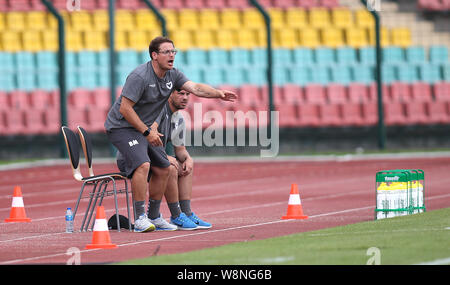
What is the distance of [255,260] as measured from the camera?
859 centimetres

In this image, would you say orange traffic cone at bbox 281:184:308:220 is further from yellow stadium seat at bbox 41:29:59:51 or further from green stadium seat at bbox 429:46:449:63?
yellow stadium seat at bbox 41:29:59:51

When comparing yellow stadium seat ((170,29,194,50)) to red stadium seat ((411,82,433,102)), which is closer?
red stadium seat ((411,82,433,102))

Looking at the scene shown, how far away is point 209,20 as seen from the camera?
33844mm

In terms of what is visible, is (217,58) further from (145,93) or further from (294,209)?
(145,93)

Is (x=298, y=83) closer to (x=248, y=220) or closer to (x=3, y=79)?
(x=3, y=79)

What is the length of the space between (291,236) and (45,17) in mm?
24681

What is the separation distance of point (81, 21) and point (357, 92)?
922cm

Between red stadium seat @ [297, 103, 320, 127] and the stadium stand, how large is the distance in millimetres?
29

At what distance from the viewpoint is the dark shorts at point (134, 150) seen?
11891 mm

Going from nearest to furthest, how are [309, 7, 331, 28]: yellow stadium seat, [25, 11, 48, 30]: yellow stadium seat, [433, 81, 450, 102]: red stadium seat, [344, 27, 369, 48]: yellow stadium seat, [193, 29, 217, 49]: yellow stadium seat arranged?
1. [433, 81, 450, 102]: red stadium seat
2. [193, 29, 217, 49]: yellow stadium seat
3. [344, 27, 369, 48]: yellow stadium seat
4. [25, 11, 48, 30]: yellow stadium seat
5. [309, 7, 331, 28]: yellow stadium seat

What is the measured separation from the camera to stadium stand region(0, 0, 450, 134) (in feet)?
101

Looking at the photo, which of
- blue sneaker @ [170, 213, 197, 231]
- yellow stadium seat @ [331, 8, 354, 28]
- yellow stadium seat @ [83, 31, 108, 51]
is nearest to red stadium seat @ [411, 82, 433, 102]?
yellow stadium seat @ [331, 8, 354, 28]

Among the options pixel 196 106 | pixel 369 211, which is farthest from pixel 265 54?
pixel 369 211

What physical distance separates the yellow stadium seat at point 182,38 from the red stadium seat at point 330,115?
475 centimetres
